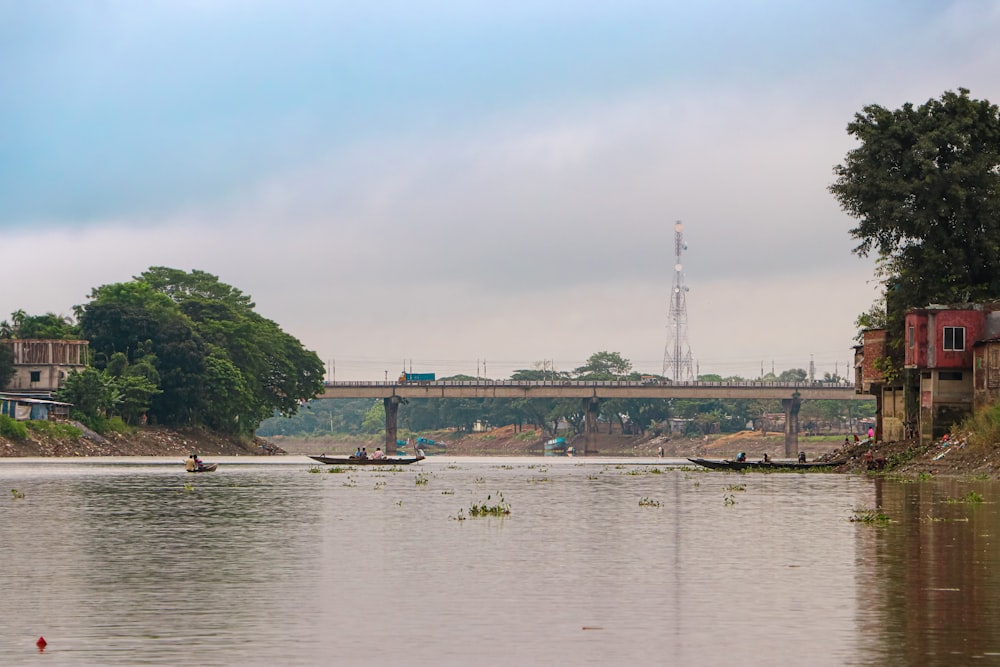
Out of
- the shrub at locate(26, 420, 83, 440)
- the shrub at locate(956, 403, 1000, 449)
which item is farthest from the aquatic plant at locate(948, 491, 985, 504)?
the shrub at locate(26, 420, 83, 440)

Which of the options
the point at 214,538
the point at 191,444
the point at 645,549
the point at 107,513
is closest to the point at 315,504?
the point at 107,513

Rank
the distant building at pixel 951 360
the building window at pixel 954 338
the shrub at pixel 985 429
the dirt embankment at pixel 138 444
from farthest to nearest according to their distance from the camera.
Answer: the dirt embankment at pixel 138 444 < the building window at pixel 954 338 < the distant building at pixel 951 360 < the shrub at pixel 985 429

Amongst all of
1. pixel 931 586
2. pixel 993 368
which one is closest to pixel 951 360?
pixel 993 368

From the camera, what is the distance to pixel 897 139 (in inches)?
3597

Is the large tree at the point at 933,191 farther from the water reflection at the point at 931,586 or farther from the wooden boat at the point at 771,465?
the water reflection at the point at 931,586

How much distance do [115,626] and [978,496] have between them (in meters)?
39.3

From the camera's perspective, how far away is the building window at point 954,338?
285 ft

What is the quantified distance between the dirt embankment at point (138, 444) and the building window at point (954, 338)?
8242 centimetres

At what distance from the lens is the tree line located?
14950 centimetres

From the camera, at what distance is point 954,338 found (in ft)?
285

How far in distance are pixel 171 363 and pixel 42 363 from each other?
42.8ft

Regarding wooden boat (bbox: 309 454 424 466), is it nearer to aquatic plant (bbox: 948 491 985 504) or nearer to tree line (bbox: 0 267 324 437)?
tree line (bbox: 0 267 324 437)

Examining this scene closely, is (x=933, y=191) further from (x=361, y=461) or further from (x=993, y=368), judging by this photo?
(x=361, y=461)

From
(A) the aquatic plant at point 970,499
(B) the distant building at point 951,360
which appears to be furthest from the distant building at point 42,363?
(A) the aquatic plant at point 970,499
